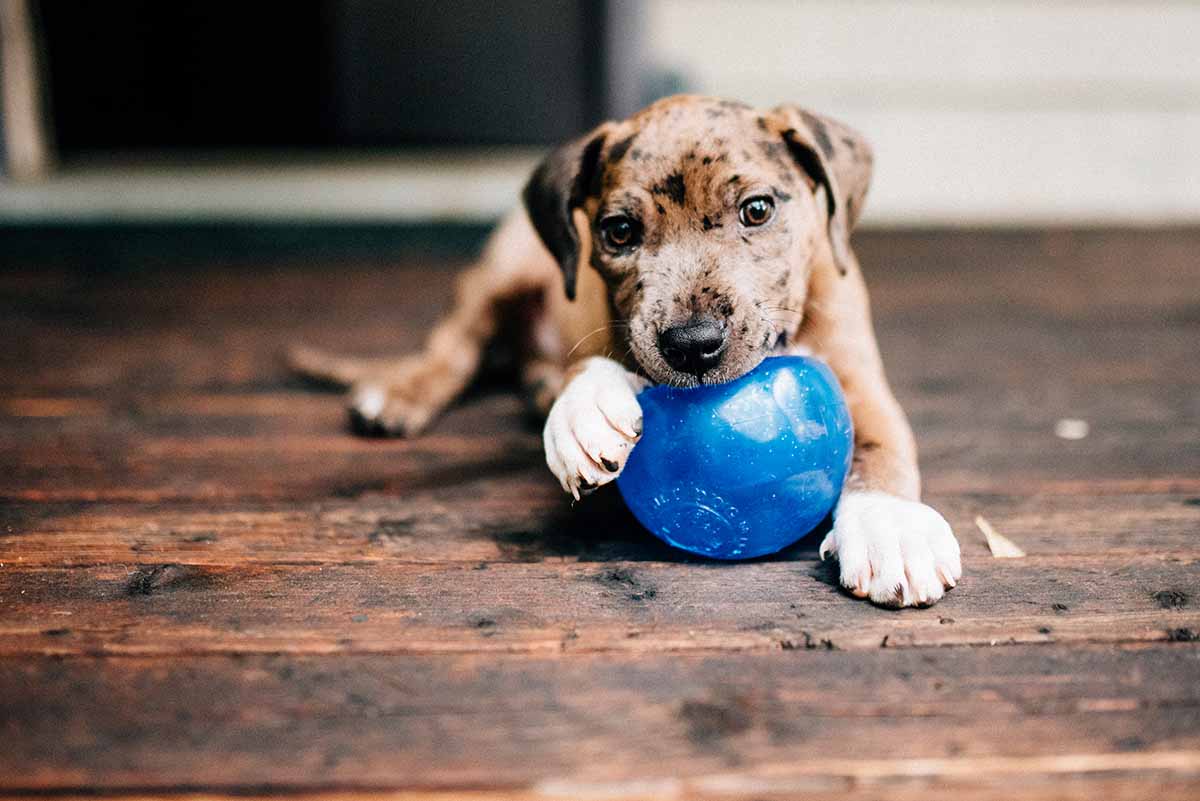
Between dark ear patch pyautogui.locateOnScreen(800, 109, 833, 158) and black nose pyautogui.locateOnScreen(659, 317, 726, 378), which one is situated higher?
dark ear patch pyautogui.locateOnScreen(800, 109, 833, 158)

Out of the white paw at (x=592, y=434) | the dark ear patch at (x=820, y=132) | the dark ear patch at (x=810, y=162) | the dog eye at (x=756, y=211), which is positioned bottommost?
the white paw at (x=592, y=434)

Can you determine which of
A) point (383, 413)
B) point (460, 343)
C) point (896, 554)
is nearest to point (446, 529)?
point (383, 413)

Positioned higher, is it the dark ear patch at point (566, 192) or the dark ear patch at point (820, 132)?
the dark ear patch at point (820, 132)

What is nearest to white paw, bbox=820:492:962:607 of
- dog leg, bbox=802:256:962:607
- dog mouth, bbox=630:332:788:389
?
dog leg, bbox=802:256:962:607

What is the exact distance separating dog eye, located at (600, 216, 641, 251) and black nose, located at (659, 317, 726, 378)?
402 mm

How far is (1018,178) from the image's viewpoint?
30.3ft

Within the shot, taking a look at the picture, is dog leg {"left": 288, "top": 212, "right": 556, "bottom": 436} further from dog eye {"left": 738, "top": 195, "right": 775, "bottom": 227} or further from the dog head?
dog eye {"left": 738, "top": 195, "right": 775, "bottom": 227}

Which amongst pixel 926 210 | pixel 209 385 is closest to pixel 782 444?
pixel 209 385

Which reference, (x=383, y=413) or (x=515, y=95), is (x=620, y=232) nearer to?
(x=383, y=413)

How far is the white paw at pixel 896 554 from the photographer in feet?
7.79

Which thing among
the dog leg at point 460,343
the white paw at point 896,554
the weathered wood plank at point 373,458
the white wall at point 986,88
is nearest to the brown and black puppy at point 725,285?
the white paw at point 896,554

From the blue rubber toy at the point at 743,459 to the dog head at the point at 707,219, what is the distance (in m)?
0.12

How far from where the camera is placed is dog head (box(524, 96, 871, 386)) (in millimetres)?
2623

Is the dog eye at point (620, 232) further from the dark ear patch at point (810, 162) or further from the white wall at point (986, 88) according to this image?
the white wall at point (986, 88)
